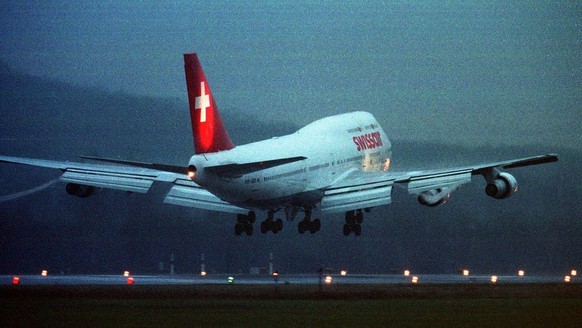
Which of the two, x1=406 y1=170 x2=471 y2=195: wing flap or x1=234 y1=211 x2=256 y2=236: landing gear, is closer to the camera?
x1=406 y1=170 x2=471 y2=195: wing flap

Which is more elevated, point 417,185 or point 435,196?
point 417,185

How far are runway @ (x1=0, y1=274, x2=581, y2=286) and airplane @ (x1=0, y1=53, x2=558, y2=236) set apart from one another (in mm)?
4254

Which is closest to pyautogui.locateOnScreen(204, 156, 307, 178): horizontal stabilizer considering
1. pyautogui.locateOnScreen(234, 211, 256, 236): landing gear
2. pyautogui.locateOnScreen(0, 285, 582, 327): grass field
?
pyautogui.locateOnScreen(0, 285, 582, 327): grass field

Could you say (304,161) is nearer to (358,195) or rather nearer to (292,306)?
(358,195)

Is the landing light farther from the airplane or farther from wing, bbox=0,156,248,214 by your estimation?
wing, bbox=0,156,248,214

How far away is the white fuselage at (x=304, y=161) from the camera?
8856 centimetres

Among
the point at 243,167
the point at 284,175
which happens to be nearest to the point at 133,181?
the point at 284,175

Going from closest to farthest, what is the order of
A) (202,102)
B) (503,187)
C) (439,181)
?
1. (202,102)
2. (503,187)
3. (439,181)

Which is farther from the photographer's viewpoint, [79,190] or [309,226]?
[309,226]

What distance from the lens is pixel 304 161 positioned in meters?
99.1

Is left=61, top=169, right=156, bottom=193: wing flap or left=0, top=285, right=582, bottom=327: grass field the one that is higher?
left=61, top=169, right=156, bottom=193: wing flap

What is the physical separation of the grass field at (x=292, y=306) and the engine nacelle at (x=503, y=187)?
23.5 feet

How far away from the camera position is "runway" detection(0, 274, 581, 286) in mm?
92625

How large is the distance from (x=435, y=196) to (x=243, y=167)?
1492 cm
